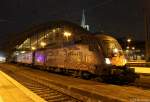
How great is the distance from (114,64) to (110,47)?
1542mm

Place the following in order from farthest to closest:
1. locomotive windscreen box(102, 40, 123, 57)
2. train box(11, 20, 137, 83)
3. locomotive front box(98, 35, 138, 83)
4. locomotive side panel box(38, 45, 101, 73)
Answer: locomotive side panel box(38, 45, 101, 73) < locomotive windscreen box(102, 40, 123, 57) < train box(11, 20, 137, 83) < locomotive front box(98, 35, 138, 83)

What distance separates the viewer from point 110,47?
21.1 metres

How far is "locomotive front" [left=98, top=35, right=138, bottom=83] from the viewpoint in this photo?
64.0 feet

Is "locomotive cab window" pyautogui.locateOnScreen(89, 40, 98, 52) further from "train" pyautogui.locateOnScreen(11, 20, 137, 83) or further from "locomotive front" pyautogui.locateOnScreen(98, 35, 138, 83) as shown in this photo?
"locomotive front" pyautogui.locateOnScreen(98, 35, 138, 83)

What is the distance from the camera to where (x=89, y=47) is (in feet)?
70.6

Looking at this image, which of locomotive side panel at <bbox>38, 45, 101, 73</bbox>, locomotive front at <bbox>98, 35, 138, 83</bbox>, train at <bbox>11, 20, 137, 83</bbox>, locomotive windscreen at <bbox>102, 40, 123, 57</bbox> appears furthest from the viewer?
locomotive side panel at <bbox>38, 45, 101, 73</bbox>

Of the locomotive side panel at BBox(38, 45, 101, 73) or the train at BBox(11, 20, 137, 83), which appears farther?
the locomotive side panel at BBox(38, 45, 101, 73)

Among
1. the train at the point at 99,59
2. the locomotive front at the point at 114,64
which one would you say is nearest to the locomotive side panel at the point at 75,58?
the train at the point at 99,59

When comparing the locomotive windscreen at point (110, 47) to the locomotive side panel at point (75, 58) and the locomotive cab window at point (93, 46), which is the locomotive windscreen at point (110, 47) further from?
the locomotive side panel at point (75, 58)

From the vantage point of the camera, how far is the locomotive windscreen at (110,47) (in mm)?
20609

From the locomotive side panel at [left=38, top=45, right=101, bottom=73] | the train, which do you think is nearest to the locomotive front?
the train

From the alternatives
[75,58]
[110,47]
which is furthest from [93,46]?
[75,58]

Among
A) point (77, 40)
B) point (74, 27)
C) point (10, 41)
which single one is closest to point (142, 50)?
point (74, 27)

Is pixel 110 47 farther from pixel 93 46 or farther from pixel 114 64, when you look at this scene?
pixel 114 64
